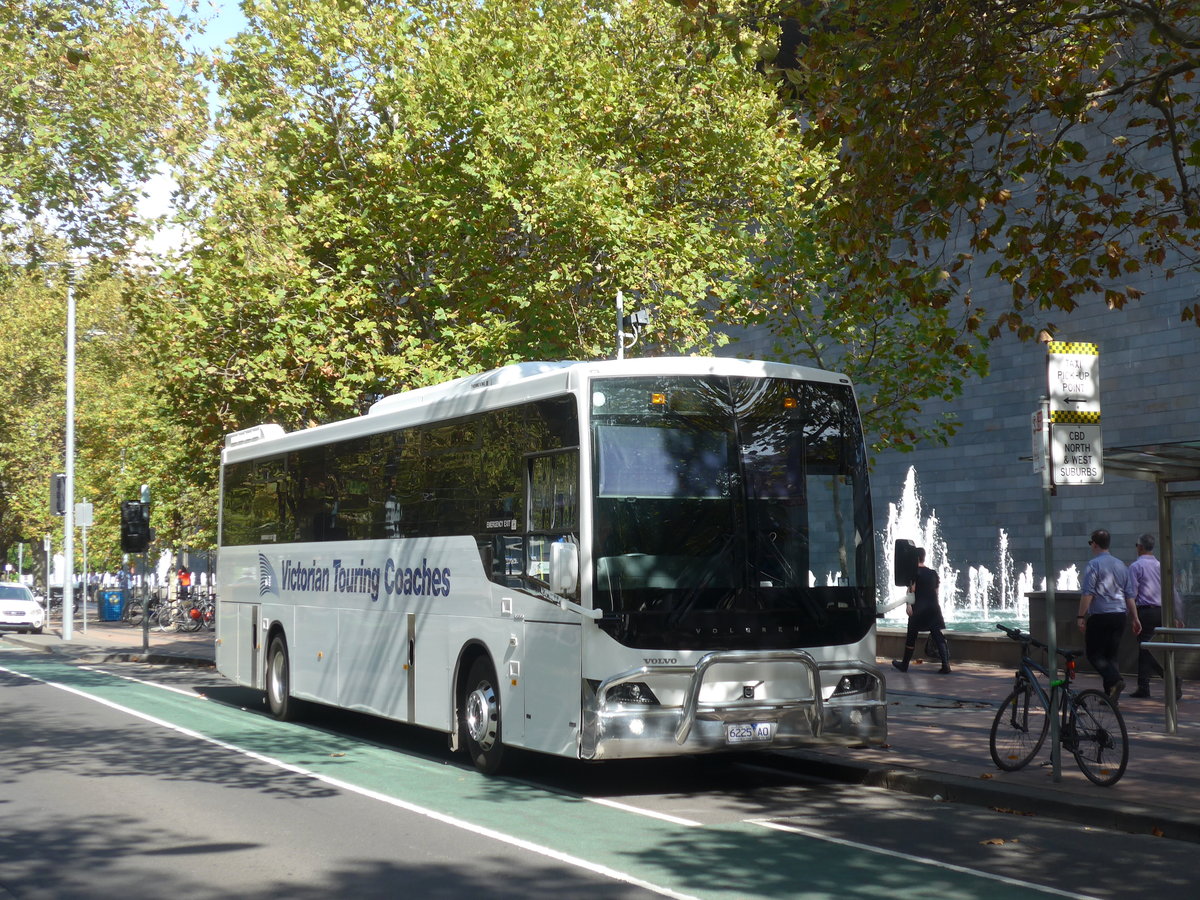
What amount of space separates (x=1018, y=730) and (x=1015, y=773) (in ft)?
1.09

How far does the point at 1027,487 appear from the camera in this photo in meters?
32.4

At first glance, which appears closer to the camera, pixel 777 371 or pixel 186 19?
pixel 777 371

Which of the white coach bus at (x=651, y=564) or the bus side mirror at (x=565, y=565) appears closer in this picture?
the bus side mirror at (x=565, y=565)

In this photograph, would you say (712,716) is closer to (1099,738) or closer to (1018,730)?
(1018,730)

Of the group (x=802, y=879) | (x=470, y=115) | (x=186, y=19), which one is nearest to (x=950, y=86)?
(x=802, y=879)

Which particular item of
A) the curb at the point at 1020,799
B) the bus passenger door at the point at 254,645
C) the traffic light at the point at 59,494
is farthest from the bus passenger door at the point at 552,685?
the traffic light at the point at 59,494

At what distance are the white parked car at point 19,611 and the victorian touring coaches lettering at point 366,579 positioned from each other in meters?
30.6

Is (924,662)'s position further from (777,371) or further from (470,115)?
(777,371)

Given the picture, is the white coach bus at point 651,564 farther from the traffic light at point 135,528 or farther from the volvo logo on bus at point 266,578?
the traffic light at point 135,528

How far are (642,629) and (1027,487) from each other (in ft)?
76.5

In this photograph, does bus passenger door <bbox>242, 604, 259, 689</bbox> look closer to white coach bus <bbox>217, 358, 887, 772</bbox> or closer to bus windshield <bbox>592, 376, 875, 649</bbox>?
white coach bus <bbox>217, 358, 887, 772</bbox>

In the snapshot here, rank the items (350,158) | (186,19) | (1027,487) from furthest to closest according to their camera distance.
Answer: (1027,487), (350,158), (186,19)

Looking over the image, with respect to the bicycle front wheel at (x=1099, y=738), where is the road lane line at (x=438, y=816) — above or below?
below

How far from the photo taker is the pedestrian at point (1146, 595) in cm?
1753
